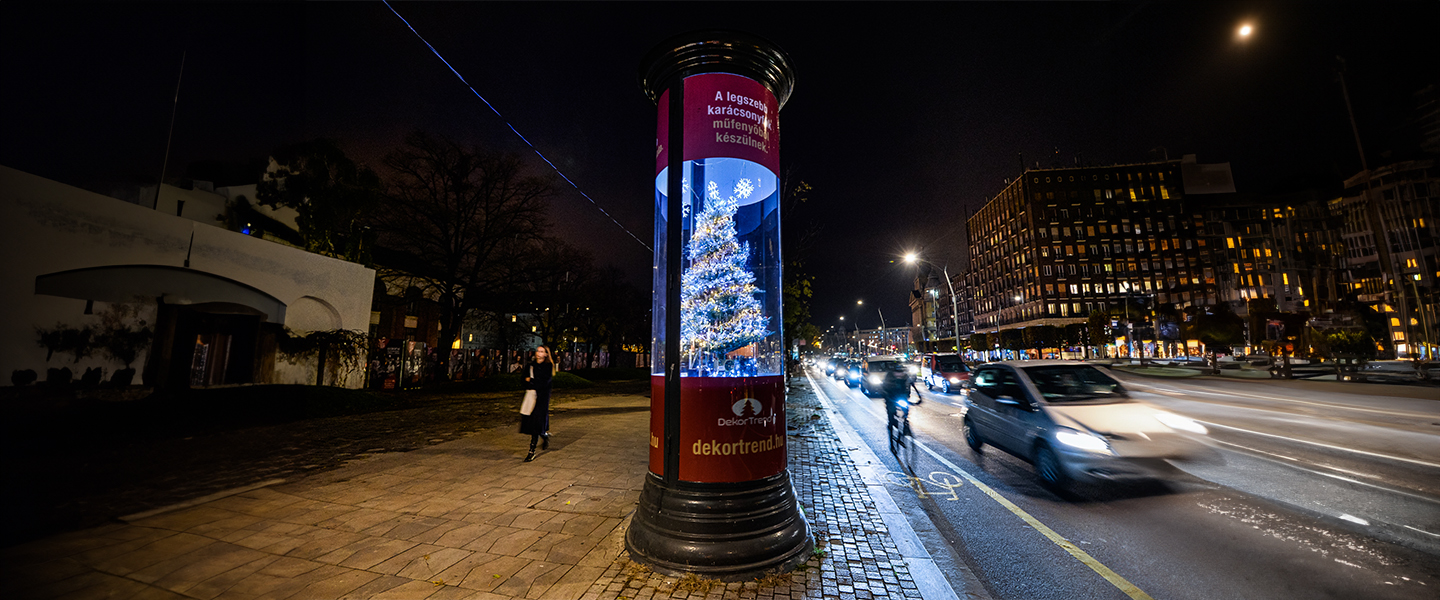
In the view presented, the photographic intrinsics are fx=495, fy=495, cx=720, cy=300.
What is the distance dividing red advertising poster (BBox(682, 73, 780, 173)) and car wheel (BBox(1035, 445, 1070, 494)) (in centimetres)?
505

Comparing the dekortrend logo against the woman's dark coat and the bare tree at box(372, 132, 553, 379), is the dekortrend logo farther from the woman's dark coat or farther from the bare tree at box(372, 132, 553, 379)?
the bare tree at box(372, 132, 553, 379)

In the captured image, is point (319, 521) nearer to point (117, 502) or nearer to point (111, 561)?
point (111, 561)

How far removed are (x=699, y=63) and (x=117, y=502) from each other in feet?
24.8

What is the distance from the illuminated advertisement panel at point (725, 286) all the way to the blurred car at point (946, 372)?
18.0 m

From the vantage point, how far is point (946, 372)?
68.5 ft

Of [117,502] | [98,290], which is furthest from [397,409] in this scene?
[117,502]

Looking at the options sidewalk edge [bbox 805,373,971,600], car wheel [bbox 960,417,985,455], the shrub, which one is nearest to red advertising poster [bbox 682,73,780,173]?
sidewalk edge [bbox 805,373,971,600]

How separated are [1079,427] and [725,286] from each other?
466 cm

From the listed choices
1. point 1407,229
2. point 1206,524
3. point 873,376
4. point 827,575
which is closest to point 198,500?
point 827,575

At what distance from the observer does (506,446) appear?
8.55 metres

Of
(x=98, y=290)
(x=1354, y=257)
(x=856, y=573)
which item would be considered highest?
(x=1354, y=257)

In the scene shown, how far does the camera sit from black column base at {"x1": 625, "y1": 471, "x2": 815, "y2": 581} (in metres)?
3.62

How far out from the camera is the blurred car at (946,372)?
2030 centimetres

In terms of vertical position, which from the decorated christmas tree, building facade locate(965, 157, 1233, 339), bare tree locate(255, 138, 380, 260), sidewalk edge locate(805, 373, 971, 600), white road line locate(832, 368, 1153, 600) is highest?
building facade locate(965, 157, 1233, 339)
